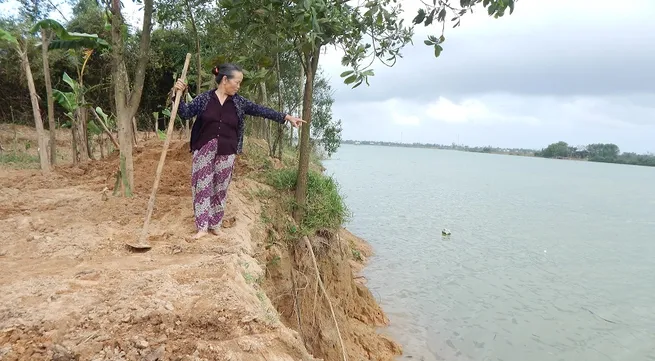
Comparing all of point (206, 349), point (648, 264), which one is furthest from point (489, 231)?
point (206, 349)

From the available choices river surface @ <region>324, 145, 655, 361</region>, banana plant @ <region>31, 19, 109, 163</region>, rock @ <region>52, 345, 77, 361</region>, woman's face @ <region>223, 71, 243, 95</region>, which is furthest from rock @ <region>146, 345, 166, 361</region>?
river surface @ <region>324, 145, 655, 361</region>

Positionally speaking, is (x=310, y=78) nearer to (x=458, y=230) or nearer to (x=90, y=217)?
(x=90, y=217)

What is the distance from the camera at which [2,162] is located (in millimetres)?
8570

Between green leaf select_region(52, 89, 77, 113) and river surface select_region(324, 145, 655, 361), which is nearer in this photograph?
green leaf select_region(52, 89, 77, 113)

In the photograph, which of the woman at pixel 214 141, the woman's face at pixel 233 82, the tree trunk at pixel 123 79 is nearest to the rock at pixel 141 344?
the woman at pixel 214 141

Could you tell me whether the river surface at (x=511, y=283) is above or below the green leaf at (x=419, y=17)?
below

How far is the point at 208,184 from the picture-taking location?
375 centimetres

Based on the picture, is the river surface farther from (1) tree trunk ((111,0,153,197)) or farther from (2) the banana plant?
A: (2) the banana plant

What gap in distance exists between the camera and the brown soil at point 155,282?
2066 mm

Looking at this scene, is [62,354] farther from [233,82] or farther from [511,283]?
[511,283]

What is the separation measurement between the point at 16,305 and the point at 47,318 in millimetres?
265

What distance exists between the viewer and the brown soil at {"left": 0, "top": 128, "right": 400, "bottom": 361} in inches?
81.4

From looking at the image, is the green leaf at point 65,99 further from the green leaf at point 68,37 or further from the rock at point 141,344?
the rock at point 141,344

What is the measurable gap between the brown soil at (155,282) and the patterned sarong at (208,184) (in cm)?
24
